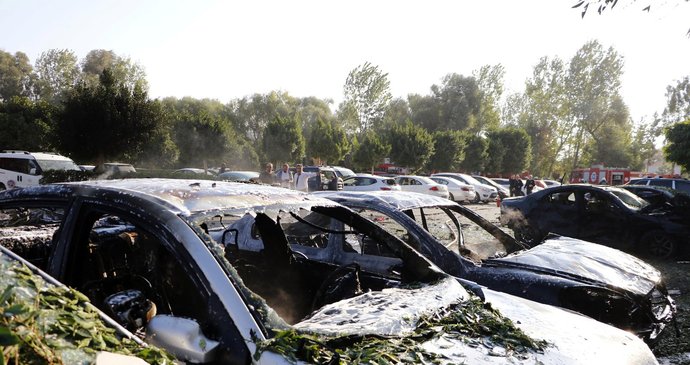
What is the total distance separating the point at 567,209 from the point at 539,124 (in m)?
50.9

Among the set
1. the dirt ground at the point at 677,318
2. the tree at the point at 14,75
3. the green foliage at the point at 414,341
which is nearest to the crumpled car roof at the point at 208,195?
the green foliage at the point at 414,341

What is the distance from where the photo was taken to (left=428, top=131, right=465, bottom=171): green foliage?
1542 inches

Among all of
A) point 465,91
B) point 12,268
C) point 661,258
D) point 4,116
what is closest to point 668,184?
point 661,258

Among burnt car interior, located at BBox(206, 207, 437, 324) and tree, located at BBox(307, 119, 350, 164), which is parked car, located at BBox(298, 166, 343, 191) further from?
tree, located at BBox(307, 119, 350, 164)

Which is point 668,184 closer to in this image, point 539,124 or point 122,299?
point 122,299

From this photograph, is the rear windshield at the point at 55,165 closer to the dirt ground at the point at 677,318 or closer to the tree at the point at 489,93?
the dirt ground at the point at 677,318

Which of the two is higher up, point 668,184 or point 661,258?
point 668,184

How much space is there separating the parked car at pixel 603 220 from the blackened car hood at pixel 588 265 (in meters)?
3.18

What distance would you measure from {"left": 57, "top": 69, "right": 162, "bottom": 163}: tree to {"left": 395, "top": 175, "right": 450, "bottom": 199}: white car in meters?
13.4

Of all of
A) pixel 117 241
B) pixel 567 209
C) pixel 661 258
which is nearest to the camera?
pixel 117 241

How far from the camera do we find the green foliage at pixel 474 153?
141ft

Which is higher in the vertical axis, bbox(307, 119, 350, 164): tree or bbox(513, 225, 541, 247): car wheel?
bbox(307, 119, 350, 164): tree

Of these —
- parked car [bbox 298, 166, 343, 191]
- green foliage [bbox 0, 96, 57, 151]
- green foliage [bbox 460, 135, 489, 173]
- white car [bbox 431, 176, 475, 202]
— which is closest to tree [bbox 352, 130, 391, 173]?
green foliage [bbox 460, 135, 489, 173]

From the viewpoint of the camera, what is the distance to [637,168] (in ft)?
202
